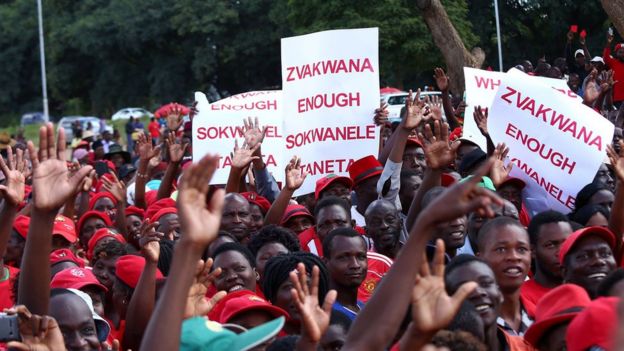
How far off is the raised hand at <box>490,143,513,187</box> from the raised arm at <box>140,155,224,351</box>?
3.86 meters

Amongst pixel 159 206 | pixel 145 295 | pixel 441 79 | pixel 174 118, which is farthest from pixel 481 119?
pixel 145 295

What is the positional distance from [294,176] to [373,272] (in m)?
1.47

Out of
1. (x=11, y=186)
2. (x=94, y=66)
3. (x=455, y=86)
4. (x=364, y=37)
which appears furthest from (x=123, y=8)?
(x=11, y=186)

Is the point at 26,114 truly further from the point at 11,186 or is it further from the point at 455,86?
the point at 11,186

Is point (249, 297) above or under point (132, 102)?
above

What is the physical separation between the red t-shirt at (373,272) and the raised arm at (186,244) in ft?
8.37

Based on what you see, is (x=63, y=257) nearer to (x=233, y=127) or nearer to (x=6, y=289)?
(x=6, y=289)

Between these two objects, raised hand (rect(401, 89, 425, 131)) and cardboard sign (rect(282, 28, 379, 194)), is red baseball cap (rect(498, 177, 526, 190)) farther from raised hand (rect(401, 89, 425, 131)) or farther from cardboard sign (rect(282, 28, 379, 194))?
cardboard sign (rect(282, 28, 379, 194))

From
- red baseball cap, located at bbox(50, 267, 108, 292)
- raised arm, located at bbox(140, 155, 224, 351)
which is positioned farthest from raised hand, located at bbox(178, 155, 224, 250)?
red baseball cap, located at bbox(50, 267, 108, 292)

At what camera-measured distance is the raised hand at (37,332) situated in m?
3.95

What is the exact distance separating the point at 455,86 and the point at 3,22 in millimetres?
44634

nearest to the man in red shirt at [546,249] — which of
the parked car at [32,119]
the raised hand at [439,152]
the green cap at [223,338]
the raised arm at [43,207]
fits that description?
the raised hand at [439,152]

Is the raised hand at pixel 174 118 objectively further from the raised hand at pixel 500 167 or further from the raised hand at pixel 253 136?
the raised hand at pixel 500 167

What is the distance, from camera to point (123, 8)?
4806 centimetres
